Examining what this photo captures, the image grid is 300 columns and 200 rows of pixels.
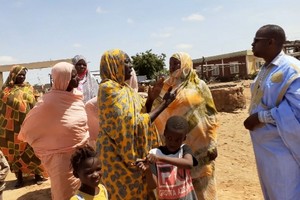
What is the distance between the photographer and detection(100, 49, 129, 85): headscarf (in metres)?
3.05

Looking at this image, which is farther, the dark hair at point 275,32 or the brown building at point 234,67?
the brown building at point 234,67

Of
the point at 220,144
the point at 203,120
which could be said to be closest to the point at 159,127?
the point at 203,120

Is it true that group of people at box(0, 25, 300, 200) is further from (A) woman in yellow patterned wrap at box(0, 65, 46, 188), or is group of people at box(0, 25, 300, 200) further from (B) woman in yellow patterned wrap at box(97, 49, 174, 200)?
(A) woman in yellow patterned wrap at box(0, 65, 46, 188)

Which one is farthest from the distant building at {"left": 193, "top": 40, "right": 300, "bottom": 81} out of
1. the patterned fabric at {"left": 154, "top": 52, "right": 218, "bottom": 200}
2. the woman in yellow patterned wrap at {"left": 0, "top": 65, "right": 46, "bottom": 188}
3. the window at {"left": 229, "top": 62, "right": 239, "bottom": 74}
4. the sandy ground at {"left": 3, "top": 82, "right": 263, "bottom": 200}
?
the patterned fabric at {"left": 154, "top": 52, "right": 218, "bottom": 200}

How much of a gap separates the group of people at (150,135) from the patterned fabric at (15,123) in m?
2.30

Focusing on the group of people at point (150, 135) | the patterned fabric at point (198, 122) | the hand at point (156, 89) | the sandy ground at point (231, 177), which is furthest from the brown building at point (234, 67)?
the hand at point (156, 89)

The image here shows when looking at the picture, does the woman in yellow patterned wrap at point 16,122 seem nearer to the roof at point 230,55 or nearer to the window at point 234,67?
the window at point 234,67

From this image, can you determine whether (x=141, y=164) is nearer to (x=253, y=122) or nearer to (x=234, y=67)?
(x=253, y=122)

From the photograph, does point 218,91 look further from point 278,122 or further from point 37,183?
point 278,122

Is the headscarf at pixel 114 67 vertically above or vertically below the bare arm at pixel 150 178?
above

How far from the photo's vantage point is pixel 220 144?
8.89 meters

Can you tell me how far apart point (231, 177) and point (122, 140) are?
394 centimetres

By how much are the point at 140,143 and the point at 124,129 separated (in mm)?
182

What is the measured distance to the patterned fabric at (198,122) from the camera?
3877mm
